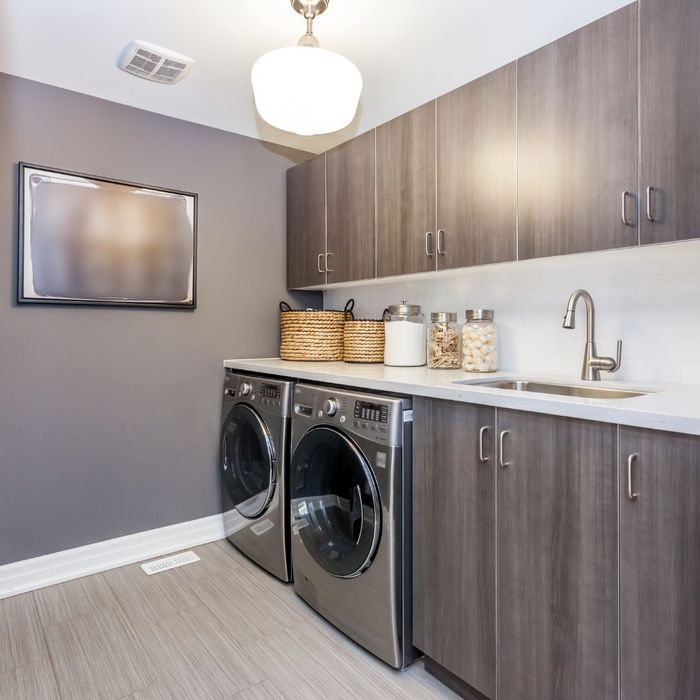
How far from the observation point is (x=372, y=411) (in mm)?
1724

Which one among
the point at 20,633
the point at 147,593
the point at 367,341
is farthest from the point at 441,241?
the point at 20,633

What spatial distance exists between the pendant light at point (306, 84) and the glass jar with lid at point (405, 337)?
3.17 feet

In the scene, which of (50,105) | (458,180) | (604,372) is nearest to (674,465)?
(604,372)

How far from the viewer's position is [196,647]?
1.83m

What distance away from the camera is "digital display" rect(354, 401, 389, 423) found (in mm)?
1679

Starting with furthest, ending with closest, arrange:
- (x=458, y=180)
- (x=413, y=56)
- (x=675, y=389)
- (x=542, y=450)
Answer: (x=413, y=56) → (x=458, y=180) → (x=675, y=389) → (x=542, y=450)

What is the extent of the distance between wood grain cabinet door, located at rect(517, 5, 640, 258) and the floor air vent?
85.5 inches

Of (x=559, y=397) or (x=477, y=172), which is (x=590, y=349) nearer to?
(x=559, y=397)

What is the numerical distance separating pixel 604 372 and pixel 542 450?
76 cm

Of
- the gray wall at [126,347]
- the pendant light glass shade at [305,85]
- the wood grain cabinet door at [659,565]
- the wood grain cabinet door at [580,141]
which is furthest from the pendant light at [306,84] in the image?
the wood grain cabinet door at [659,565]

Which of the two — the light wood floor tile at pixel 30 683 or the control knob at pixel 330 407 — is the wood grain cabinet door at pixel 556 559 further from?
the light wood floor tile at pixel 30 683

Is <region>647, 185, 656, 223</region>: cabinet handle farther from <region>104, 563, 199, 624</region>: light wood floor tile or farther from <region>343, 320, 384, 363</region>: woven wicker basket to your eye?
<region>104, 563, 199, 624</region>: light wood floor tile

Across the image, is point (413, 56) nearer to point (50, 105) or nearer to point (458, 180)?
point (458, 180)

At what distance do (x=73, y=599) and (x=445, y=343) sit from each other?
1991 mm
